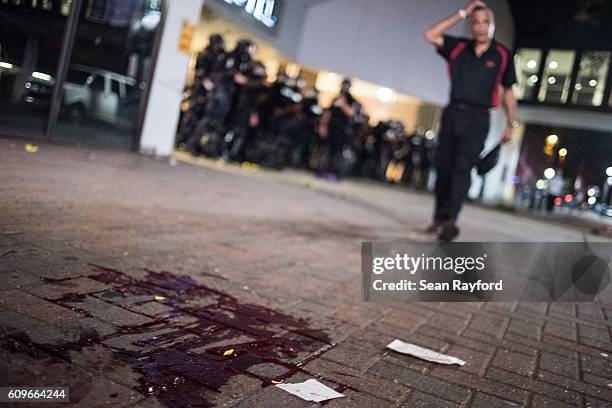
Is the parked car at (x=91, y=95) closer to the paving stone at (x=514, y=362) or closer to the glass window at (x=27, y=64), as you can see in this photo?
the glass window at (x=27, y=64)

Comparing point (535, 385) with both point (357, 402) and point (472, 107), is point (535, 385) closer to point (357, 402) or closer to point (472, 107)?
point (357, 402)

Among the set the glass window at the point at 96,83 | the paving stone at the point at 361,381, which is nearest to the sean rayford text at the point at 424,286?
the paving stone at the point at 361,381

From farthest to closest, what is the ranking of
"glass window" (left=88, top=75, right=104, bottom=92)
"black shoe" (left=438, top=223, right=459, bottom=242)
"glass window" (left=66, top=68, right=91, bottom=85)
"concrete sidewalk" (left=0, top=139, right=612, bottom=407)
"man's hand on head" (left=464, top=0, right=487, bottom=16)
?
"glass window" (left=88, top=75, right=104, bottom=92) → "glass window" (left=66, top=68, right=91, bottom=85) → "black shoe" (left=438, top=223, right=459, bottom=242) → "man's hand on head" (left=464, top=0, right=487, bottom=16) → "concrete sidewalk" (left=0, top=139, right=612, bottom=407)

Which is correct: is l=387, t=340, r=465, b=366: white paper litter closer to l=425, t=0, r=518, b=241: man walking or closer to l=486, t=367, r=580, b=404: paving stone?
l=486, t=367, r=580, b=404: paving stone

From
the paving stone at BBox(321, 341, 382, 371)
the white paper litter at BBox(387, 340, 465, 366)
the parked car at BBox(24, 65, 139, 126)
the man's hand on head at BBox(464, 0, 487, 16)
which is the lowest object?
the paving stone at BBox(321, 341, 382, 371)

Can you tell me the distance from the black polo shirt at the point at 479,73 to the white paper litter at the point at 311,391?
4.22 metres

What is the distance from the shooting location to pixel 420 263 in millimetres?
3363

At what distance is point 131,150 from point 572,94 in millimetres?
6143

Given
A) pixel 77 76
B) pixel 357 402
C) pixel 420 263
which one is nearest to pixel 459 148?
pixel 420 263

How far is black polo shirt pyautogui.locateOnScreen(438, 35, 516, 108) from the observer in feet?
17.6

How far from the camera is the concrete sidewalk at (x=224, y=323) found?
5.70 ft

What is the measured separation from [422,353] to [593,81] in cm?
385

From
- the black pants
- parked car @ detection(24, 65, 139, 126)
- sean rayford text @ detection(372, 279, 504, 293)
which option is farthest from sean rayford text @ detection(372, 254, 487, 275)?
parked car @ detection(24, 65, 139, 126)

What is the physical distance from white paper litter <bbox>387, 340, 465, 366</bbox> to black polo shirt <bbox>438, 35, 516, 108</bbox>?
11.8 feet
